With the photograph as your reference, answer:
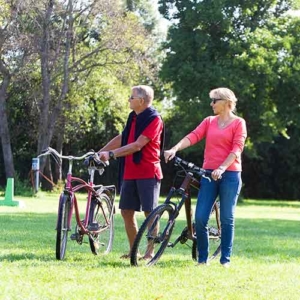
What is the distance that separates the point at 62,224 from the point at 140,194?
0.87m

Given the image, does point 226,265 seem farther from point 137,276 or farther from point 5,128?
point 5,128

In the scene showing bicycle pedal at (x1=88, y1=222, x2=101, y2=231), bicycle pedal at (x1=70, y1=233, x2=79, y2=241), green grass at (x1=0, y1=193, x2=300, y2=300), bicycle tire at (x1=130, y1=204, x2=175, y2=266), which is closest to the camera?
green grass at (x1=0, y1=193, x2=300, y2=300)

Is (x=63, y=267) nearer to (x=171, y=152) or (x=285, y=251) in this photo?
(x=171, y=152)

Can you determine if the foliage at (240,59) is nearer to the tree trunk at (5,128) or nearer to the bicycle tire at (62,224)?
the tree trunk at (5,128)

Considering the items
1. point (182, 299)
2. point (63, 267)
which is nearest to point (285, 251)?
point (63, 267)

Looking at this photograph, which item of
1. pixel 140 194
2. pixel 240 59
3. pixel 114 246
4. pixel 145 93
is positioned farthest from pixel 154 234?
pixel 240 59

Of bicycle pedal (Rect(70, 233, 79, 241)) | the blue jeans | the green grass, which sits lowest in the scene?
the green grass

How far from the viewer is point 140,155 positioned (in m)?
8.99

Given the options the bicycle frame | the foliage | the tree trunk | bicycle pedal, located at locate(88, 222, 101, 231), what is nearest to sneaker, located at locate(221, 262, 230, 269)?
the bicycle frame

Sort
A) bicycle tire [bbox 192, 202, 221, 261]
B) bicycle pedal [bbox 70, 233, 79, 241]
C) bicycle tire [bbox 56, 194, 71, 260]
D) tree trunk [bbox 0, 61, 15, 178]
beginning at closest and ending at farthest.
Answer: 1. bicycle tire [bbox 56, 194, 71, 260]
2. bicycle pedal [bbox 70, 233, 79, 241]
3. bicycle tire [bbox 192, 202, 221, 261]
4. tree trunk [bbox 0, 61, 15, 178]

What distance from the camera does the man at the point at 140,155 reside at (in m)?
8.91

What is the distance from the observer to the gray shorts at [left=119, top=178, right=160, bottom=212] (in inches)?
355

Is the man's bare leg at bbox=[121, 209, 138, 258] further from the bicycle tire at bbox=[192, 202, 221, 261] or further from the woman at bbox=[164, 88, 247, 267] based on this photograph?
the bicycle tire at bbox=[192, 202, 221, 261]

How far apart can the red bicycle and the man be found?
279 millimetres
